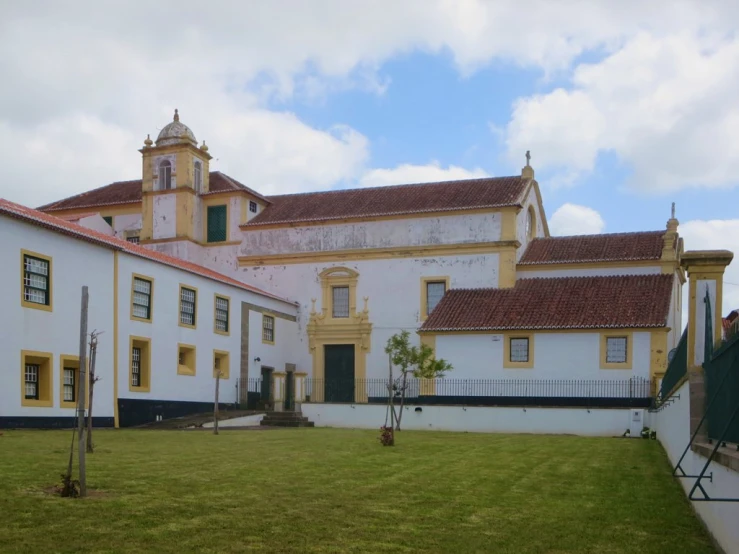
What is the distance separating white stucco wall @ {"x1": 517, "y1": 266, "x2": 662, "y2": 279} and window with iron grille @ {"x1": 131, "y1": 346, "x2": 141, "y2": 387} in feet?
51.8

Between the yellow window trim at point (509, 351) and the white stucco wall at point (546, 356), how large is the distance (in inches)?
4.4

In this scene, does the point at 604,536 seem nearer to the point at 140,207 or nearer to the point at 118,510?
the point at 118,510

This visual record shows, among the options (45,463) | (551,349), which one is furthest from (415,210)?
(45,463)

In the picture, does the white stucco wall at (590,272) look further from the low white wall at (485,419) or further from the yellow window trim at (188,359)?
the yellow window trim at (188,359)

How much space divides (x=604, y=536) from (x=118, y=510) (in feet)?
15.2

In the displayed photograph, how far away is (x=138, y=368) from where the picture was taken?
89.4ft

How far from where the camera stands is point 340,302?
37.2 metres

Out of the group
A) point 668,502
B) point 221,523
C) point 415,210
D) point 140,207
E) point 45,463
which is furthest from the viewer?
point 140,207

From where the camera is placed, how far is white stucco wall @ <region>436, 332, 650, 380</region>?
1165 inches

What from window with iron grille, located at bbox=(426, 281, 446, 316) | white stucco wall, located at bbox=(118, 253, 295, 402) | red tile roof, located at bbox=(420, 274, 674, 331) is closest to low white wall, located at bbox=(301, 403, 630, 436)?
red tile roof, located at bbox=(420, 274, 674, 331)

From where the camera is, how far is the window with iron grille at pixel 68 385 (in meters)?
23.9

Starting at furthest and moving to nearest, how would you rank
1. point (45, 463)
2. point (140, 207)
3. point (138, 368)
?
1. point (140, 207)
2. point (138, 368)
3. point (45, 463)

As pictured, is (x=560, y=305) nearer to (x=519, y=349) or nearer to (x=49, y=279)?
(x=519, y=349)

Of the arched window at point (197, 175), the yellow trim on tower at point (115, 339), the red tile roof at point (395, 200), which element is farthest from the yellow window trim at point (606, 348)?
the arched window at point (197, 175)
